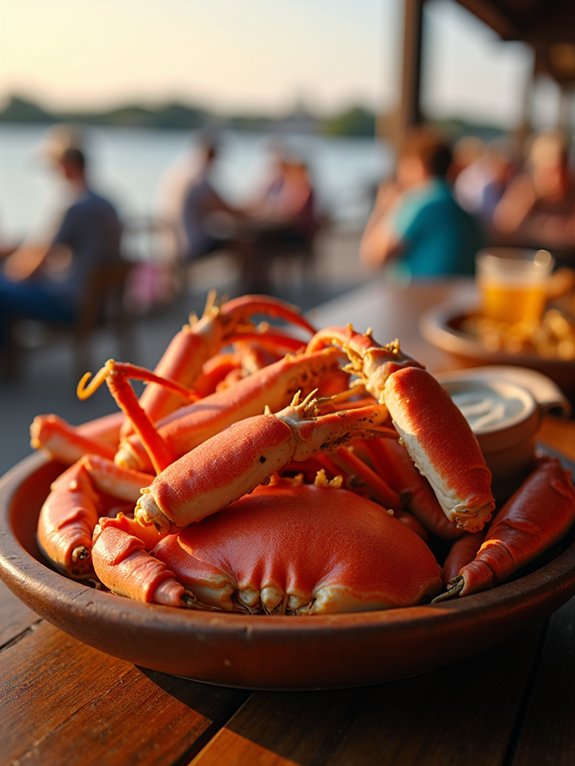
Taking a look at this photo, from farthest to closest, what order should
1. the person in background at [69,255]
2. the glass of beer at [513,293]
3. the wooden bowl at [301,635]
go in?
1. the person in background at [69,255]
2. the glass of beer at [513,293]
3. the wooden bowl at [301,635]

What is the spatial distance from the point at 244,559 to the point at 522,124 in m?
14.0

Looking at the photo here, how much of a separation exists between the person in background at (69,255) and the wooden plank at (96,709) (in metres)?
4.45

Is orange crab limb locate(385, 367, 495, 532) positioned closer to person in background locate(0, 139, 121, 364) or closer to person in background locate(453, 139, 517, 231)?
person in background locate(0, 139, 121, 364)

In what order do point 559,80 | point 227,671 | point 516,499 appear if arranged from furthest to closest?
1. point 559,80
2. point 516,499
3. point 227,671

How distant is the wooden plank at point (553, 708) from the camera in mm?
783

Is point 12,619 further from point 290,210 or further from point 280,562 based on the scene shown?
point 290,210

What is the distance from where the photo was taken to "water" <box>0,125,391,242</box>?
28.3ft

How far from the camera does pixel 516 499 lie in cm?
96

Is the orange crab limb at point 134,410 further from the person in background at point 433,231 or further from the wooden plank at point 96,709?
the person in background at point 433,231

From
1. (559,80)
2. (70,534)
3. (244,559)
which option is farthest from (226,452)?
(559,80)

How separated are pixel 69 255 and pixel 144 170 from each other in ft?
50.8

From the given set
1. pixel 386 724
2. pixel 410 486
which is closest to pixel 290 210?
pixel 410 486

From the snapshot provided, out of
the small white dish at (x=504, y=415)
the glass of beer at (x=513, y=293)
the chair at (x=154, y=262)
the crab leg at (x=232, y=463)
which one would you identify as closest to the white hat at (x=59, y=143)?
the chair at (x=154, y=262)

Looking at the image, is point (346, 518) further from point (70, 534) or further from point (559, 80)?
point (559, 80)
